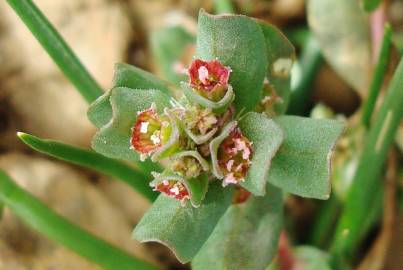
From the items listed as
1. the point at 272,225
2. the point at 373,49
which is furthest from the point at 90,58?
the point at 272,225

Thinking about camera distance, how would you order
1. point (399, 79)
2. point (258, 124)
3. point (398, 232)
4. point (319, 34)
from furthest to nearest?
point (398, 232) → point (319, 34) → point (399, 79) → point (258, 124)

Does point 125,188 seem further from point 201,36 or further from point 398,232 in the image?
point 201,36

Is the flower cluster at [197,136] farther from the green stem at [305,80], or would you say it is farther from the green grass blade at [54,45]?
the green stem at [305,80]

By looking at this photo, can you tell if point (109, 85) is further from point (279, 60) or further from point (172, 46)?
point (279, 60)

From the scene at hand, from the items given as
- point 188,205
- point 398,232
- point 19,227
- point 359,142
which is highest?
point 188,205

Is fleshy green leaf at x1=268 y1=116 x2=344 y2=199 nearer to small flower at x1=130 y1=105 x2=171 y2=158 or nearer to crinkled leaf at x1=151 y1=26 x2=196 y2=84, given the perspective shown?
small flower at x1=130 y1=105 x2=171 y2=158

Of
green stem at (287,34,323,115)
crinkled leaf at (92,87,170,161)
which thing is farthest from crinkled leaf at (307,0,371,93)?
crinkled leaf at (92,87,170,161)
